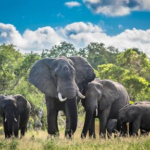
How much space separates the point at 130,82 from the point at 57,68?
66.5 feet

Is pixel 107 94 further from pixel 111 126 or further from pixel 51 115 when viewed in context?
pixel 51 115

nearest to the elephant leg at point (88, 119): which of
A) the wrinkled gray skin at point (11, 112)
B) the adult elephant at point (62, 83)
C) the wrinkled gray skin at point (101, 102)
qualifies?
the wrinkled gray skin at point (101, 102)

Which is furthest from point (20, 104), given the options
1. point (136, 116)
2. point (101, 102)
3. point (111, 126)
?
point (136, 116)

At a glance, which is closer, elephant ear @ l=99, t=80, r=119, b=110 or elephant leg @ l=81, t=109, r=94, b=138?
elephant leg @ l=81, t=109, r=94, b=138

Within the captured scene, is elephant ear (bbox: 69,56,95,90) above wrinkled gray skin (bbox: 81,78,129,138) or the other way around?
above

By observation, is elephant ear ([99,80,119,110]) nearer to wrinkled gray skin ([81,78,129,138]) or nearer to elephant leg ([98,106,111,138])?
wrinkled gray skin ([81,78,129,138])

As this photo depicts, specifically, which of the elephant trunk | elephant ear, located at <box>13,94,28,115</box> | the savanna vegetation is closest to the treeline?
the savanna vegetation

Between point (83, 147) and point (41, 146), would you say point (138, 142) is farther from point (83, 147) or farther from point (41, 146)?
point (41, 146)

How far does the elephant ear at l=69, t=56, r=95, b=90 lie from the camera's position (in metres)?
13.1

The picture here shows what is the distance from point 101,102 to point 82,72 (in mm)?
1668

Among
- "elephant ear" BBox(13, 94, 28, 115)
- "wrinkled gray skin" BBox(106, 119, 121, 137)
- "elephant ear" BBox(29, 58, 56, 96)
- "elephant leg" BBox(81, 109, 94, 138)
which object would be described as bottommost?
"wrinkled gray skin" BBox(106, 119, 121, 137)

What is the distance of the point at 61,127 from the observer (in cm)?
2327

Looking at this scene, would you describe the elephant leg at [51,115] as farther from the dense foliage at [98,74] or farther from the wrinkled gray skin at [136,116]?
the dense foliage at [98,74]

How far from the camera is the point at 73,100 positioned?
11.9m
